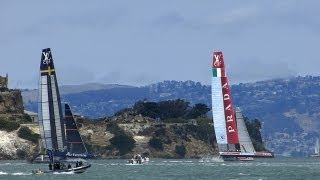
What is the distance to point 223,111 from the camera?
19438 cm

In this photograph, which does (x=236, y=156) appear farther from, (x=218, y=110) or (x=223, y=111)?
(x=218, y=110)

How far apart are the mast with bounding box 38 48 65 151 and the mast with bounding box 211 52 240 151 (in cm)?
6599

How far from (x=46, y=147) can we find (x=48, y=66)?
10.0 metres

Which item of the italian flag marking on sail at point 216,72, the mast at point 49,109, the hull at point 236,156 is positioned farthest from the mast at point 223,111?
the mast at point 49,109

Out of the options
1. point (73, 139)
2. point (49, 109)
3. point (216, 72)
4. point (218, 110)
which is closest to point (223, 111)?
point (218, 110)

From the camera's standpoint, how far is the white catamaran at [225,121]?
19275cm

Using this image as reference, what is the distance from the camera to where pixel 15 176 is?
12294 cm

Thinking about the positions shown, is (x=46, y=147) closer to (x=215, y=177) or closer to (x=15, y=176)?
(x=15, y=176)

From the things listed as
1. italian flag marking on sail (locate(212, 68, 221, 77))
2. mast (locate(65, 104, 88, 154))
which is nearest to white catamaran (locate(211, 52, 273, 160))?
italian flag marking on sail (locate(212, 68, 221, 77))

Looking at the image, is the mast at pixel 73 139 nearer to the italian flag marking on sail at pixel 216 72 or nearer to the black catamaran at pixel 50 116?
the black catamaran at pixel 50 116

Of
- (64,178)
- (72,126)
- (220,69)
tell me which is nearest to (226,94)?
(220,69)

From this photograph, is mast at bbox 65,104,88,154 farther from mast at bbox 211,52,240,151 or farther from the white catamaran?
the white catamaran

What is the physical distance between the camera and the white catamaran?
193 meters

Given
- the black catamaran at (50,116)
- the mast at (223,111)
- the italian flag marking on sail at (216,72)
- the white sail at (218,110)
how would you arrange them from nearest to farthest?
1. the black catamaran at (50,116)
2. the white sail at (218,110)
3. the mast at (223,111)
4. the italian flag marking on sail at (216,72)
